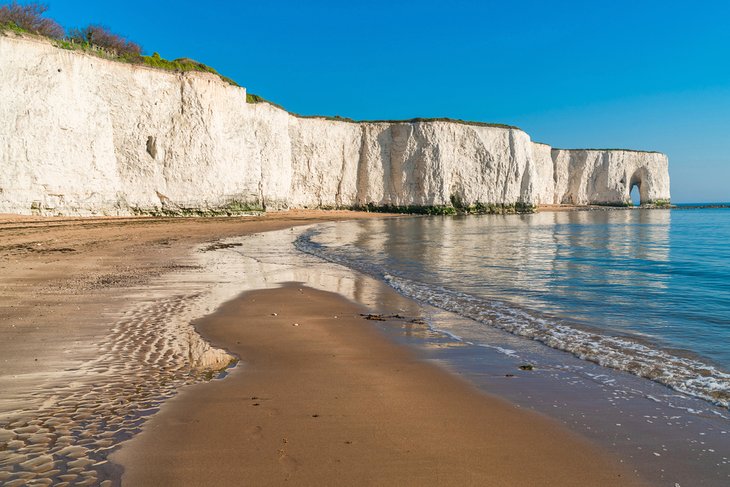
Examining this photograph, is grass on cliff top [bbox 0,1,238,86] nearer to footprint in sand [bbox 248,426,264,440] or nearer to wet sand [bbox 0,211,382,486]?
wet sand [bbox 0,211,382,486]

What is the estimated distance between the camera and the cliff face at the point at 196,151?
21641 mm

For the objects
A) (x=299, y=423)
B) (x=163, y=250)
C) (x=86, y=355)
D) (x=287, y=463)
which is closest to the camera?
(x=287, y=463)

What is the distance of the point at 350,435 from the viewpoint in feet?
9.09

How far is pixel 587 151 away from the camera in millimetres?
80250

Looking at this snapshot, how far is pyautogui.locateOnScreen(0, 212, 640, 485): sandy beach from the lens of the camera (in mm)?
2322

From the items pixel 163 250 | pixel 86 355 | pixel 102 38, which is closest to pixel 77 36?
pixel 102 38

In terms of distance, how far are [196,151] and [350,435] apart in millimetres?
30105

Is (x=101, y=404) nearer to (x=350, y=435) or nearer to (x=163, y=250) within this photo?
(x=350, y=435)

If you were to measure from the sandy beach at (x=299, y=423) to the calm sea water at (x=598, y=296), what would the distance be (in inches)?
73.1

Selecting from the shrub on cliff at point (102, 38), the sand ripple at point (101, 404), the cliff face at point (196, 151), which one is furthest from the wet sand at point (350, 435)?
the shrub on cliff at point (102, 38)

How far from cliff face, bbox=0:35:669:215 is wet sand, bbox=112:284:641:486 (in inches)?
891

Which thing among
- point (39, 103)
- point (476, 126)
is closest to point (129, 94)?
point (39, 103)

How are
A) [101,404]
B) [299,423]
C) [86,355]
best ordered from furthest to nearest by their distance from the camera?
1. [86,355]
2. [101,404]
3. [299,423]

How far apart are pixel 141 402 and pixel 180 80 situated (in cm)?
3012
